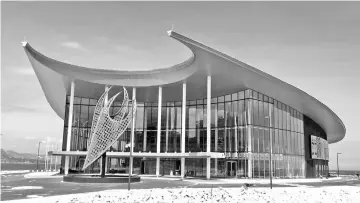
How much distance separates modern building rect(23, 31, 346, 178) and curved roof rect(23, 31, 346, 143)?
12cm

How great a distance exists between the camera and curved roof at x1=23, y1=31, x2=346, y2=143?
39.8 metres

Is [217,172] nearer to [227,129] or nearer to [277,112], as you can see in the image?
[227,129]

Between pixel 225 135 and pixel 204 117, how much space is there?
5749 millimetres

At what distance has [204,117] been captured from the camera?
54.3 metres

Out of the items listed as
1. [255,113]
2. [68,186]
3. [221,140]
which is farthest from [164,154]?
[68,186]

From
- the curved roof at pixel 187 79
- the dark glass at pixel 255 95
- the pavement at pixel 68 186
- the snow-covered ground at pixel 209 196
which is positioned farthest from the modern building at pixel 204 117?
the snow-covered ground at pixel 209 196

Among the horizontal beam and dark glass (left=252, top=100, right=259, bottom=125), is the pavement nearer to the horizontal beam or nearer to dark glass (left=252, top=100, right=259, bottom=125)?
the horizontal beam

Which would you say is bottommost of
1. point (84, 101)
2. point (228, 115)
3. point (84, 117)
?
point (84, 117)

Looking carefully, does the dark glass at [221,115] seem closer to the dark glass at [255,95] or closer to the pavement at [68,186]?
the dark glass at [255,95]

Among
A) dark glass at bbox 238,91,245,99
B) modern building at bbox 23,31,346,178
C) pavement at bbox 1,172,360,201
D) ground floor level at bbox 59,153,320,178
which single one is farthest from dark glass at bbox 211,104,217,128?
pavement at bbox 1,172,360,201

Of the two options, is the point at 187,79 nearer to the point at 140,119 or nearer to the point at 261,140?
the point at 261,140

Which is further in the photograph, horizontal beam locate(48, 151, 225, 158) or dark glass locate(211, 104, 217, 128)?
dark glass locate(211, 104, 217, 128)

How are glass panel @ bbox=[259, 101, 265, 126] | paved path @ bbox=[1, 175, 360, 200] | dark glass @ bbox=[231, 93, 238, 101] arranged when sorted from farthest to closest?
dark glass @ bbox=[231, 93, 238, 101] < glass panel @ bbox=[259, 101, 265, 126] < paved path @ bbox=[1, 175, 360, 200]

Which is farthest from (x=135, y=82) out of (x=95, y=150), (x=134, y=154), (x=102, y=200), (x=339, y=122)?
(x=339, y=122)
